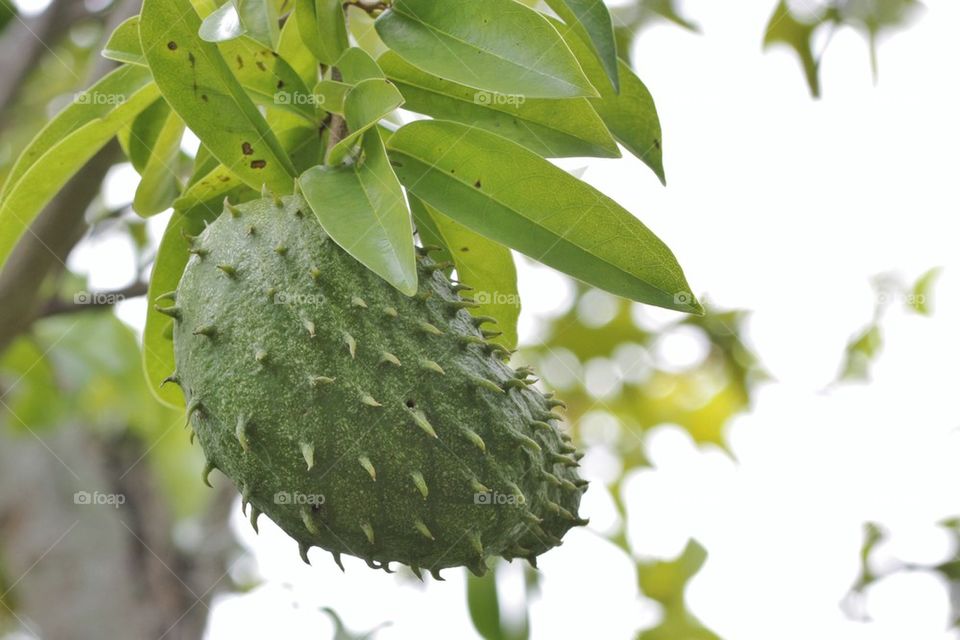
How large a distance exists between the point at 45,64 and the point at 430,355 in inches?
208

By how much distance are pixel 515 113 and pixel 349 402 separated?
28.4 inches

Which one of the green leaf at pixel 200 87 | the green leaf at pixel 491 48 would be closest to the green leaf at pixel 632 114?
the green leaf at pixel 491 48

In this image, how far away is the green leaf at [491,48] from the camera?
5.89 ft

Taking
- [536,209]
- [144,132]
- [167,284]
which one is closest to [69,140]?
[144,132]

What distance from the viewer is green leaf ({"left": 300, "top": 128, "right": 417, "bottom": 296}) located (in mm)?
1731

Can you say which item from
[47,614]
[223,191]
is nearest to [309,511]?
[223,191]

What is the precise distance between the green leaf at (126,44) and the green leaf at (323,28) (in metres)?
0.34

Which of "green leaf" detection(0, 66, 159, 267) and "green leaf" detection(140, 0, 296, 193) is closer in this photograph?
"green leaf" detection(140, 0, 296, 193)

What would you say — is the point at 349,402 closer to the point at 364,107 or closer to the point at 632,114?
the point at 364,107

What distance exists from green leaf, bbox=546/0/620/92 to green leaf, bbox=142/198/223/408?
0.85 meters

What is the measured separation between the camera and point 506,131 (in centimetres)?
216

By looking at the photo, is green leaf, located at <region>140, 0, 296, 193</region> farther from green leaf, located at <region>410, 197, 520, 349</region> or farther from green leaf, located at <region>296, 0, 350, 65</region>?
green leaf, located at <region>410, 197, 520, 349</region>

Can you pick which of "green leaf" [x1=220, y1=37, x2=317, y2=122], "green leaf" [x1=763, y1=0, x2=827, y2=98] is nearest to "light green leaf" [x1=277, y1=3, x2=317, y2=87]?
"green leaf" [x1=220, y1=37, x2=317, y2=122]

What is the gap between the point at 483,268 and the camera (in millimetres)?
2312
